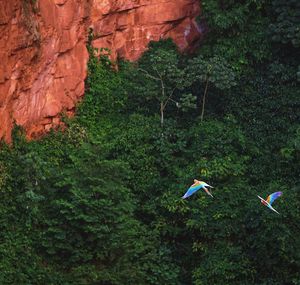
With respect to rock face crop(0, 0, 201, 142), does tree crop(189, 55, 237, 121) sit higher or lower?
lower

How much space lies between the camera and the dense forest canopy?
18750mm

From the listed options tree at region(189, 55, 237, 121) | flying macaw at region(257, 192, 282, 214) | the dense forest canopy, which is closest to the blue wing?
the dense forest canopy

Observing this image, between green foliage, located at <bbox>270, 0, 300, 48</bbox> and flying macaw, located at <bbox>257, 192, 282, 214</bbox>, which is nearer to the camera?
flying macaw, located at <bbox>257, 192, 282, 214</bbox>

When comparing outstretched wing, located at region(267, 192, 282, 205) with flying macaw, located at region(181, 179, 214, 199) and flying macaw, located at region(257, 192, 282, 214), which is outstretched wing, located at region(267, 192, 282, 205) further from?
flying macaw, located at region(181, 179, 214, 199)

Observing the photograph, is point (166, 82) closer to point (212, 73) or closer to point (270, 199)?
point (212, 73)

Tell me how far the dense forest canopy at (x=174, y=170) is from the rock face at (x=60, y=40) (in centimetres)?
37

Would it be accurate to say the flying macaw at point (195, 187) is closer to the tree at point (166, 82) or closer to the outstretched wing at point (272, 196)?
the outstretched wing at point (272, 196)

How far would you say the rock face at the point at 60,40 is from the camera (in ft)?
63.5

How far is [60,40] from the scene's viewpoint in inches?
820

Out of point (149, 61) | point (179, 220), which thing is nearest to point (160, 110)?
point (149, 61)

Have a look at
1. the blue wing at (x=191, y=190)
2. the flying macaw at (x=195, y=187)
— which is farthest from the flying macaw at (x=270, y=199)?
the blue wing at (x=191, y=190)

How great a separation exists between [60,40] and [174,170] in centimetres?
347

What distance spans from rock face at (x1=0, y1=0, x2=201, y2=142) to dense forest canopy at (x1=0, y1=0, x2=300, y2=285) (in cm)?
37

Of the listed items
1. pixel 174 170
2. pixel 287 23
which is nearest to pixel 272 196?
pixel 174 170
